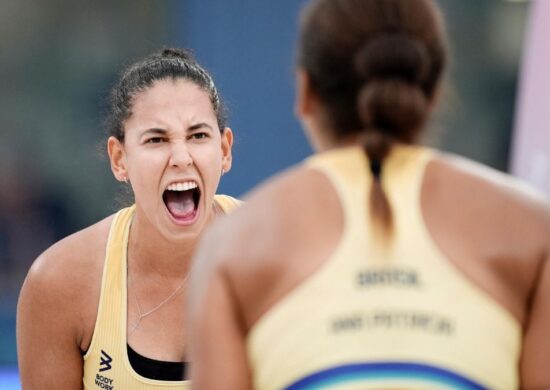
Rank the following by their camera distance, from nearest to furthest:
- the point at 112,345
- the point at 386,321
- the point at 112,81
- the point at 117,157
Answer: the point at 386,321
the point at 112,345
the point at 117,157
the point at 112,81

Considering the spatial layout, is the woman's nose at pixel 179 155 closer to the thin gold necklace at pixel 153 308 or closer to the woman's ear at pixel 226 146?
the woman's ear at pixel 226 146

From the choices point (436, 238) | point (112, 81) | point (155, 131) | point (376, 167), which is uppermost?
point (112, 81)

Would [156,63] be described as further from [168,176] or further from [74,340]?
[74,340]

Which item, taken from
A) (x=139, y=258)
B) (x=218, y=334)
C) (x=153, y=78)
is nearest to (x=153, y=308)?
(x=139, y=258)

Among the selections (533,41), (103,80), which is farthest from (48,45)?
(533,41)

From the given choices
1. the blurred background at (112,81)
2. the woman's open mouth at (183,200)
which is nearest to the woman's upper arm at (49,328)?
the woman's open mouth at (183,200)

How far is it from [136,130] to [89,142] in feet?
10.9

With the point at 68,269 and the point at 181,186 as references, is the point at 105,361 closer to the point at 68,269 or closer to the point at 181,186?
the point at 68,269

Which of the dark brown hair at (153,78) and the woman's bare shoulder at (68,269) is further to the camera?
the dark brown hair at (153,78)

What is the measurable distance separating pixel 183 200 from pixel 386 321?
5.17 ft

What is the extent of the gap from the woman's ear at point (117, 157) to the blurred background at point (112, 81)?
2801mm

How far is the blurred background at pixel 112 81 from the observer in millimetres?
5977

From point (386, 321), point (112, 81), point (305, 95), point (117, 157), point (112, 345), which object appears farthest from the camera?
point (112, 81)

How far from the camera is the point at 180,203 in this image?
3045mm
